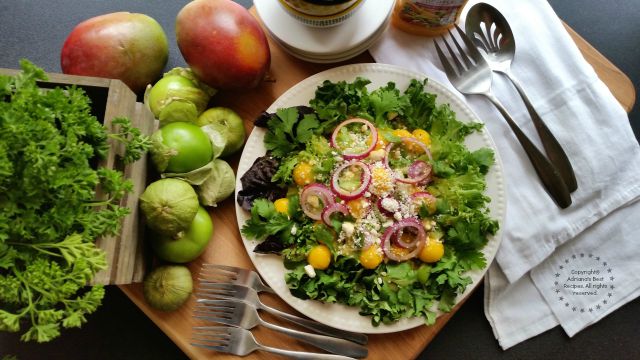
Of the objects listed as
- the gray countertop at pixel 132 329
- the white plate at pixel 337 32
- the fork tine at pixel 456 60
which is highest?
the white plate at pixel 337 32

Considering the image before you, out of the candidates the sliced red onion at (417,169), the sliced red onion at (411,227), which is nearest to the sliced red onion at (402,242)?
the sliced red onion at (411,227)

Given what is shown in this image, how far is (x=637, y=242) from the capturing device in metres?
1.30

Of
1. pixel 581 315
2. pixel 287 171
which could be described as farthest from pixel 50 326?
pixel 581 315

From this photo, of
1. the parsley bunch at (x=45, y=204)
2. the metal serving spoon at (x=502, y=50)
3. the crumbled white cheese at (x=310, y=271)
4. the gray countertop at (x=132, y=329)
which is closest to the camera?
the parsley bunch at (x=45, y=204)

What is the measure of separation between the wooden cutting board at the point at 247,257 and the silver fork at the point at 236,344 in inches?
1.0

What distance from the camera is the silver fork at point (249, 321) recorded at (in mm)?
1127

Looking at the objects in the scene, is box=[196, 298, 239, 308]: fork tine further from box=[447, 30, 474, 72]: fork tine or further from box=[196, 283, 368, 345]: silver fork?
box=[447, 30, 474, 72]: fork tine

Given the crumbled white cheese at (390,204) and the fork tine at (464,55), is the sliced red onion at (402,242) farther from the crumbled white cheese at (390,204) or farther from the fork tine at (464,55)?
the fork tine at (464,55)

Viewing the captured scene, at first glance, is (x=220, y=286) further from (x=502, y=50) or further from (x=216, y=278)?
(x=502, y=50)

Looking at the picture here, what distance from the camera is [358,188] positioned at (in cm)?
114

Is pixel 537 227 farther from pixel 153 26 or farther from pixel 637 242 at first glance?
pixel 153 26

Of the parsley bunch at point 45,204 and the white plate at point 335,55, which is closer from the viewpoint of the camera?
the parsley bunch at point 45,204

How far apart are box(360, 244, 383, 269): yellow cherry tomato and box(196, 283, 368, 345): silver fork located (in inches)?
7.1

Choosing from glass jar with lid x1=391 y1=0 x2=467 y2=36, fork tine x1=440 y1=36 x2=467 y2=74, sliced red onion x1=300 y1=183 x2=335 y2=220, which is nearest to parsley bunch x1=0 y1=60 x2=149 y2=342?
sliced red onion x1=300 y1=183 x2=335 y2=220
